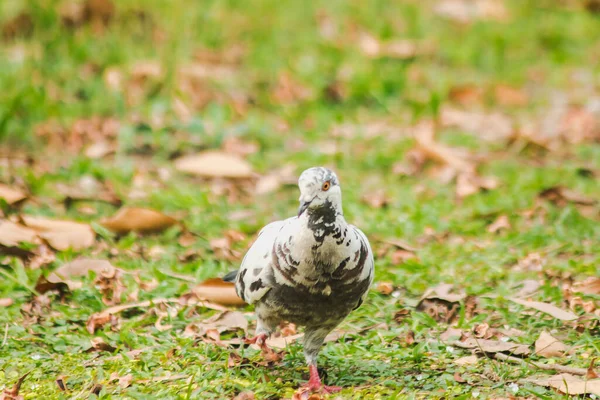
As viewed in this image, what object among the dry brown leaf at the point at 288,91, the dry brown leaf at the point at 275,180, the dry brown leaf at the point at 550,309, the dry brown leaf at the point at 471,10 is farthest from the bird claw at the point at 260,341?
the dry brown leaf at the point at 471,10

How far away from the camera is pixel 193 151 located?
644cm

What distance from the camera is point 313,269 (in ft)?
10.2

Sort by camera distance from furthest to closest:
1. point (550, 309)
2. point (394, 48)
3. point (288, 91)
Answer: point (394, 48) < point (288, 91) < point (550, 309)

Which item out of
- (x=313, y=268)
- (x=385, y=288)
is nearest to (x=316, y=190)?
(x=313, y=268)

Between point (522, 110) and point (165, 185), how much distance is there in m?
3.35

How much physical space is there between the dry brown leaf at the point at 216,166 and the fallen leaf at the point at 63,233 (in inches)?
54.5

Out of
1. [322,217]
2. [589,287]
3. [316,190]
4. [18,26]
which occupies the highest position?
[18,26]

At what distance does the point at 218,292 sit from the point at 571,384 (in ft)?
5.43

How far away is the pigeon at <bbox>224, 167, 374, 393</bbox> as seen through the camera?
310 centimetres

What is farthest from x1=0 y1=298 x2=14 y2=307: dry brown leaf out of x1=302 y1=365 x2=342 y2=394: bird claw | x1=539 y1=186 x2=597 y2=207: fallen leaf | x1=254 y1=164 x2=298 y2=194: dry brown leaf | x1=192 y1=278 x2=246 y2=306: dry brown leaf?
x1=539 y1=186 x2=597 y2=207: fallen leaf

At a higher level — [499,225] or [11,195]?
[11,195]

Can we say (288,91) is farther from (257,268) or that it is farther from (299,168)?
(257,268)

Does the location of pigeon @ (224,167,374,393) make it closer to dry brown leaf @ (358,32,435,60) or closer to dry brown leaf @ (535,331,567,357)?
dry brown leaf @ (535,331,567,357)

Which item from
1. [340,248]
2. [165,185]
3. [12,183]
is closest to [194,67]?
[165,185]
